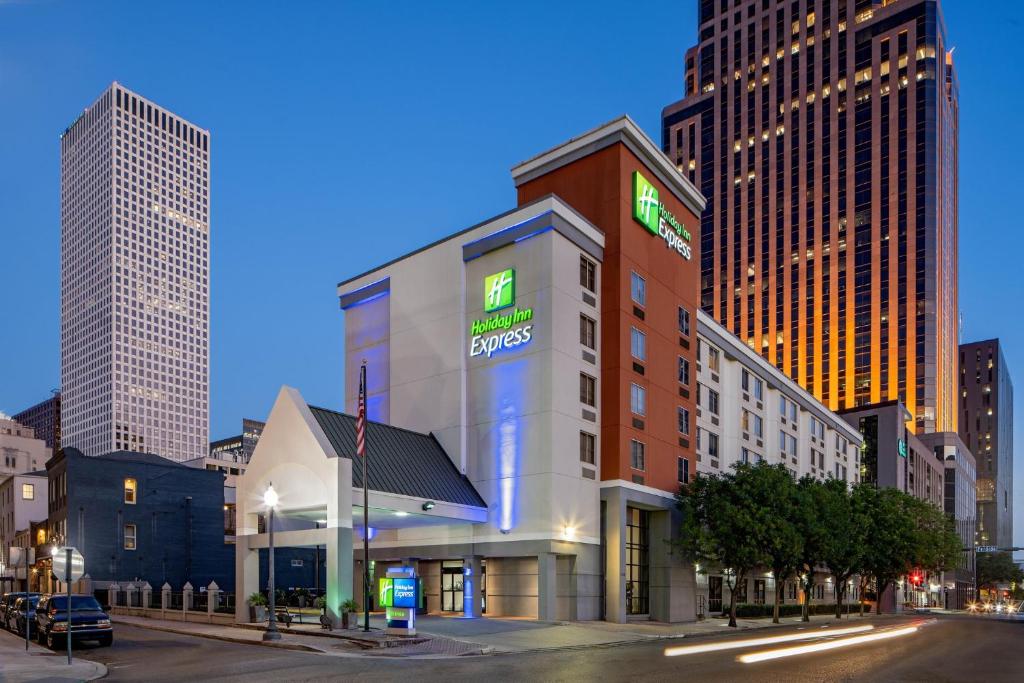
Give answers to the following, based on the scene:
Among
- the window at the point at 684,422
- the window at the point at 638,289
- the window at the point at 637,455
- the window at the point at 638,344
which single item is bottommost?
the window at the point at 637,455

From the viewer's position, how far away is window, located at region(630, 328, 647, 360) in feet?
165

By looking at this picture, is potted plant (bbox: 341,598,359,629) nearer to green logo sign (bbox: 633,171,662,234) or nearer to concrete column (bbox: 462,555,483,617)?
concrete column (bbox: 462,555,483,617)

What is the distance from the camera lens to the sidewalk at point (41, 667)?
72.3 feet

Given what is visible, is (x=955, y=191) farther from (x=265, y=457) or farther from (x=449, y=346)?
(x=265, y=457)

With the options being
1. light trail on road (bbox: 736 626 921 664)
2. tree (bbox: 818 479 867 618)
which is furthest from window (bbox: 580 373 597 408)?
tree (bbox: 818 479 867 618)

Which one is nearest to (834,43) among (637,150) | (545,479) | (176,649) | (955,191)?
(955,191)

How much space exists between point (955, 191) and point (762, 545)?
6225 inches

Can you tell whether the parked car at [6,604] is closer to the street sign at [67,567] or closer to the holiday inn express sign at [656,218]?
the street sign at [67,567]

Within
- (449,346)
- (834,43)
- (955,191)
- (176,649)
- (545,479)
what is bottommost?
(176,649)

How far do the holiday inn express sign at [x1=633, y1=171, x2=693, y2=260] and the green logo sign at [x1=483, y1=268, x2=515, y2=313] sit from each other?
869 cm

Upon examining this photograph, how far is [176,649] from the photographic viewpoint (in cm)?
3023

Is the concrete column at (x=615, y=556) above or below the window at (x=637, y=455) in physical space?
below

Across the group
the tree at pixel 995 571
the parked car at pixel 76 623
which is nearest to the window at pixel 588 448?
the parked car at pixel 76 623

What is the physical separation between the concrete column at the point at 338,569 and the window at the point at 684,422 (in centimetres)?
2529
